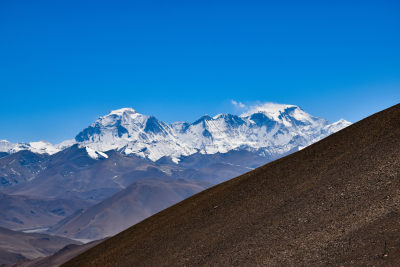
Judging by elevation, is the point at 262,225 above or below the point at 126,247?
below

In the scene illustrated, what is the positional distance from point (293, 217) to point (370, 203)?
6874 millimetres

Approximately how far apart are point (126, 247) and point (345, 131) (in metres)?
30.2

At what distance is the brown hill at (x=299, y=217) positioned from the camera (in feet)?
117

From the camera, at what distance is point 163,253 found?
1984 inches

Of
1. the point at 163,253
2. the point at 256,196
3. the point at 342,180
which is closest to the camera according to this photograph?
the point at 342,180

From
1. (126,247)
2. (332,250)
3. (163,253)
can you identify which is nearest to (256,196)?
(163,253)

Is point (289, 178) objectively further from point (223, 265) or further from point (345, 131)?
point (223, 265)

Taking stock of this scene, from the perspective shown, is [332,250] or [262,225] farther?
[262,225]

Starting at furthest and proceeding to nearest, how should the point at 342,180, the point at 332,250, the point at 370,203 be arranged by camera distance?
→ the point at 342,180 < the point at 370,203 < the point at 332,250

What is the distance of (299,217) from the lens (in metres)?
43.2

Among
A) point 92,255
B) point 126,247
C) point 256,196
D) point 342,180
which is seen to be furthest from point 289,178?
point 92,255

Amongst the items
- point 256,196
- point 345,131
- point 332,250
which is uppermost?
point 345,131

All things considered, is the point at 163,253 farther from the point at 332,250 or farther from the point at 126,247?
the point at 332,250

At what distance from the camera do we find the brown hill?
35.5 meters
